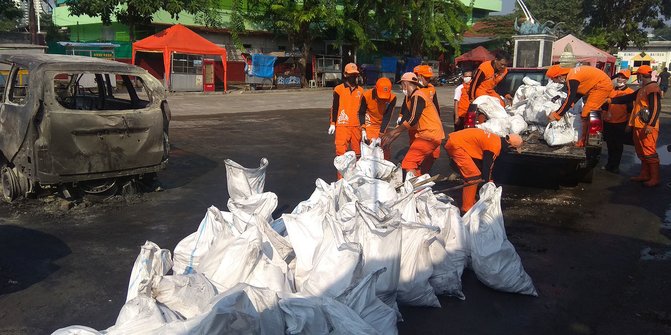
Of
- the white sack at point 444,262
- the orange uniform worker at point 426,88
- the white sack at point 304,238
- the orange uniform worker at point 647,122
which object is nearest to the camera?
the white sack at point 304,238

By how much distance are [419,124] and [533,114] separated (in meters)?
2.20

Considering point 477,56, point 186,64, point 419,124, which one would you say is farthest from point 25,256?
point 477,56

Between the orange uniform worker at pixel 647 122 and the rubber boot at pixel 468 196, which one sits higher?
the orange uniform worker at pixel 647 122

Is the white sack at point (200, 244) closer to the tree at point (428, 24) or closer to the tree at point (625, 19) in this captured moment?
the tree at point (428, 24)

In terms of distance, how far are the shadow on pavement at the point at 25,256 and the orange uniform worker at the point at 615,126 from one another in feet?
24.7

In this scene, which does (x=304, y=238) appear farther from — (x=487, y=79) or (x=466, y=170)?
(x=487, y=79)

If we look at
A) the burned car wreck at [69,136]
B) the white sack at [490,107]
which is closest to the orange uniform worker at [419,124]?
the white sack at [490,107]

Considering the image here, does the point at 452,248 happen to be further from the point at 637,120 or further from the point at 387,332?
the point at 637,120

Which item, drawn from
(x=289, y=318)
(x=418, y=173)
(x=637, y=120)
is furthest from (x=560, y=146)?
(x=289, y=318)

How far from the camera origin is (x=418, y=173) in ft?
20.7

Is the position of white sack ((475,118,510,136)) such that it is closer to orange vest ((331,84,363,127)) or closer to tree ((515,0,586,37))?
orange vest ((331,84,363,127))

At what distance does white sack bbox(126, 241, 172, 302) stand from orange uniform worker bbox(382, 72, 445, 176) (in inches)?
140

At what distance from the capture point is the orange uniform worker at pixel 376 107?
707 cm

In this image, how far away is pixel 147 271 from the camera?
3115 millimetres
